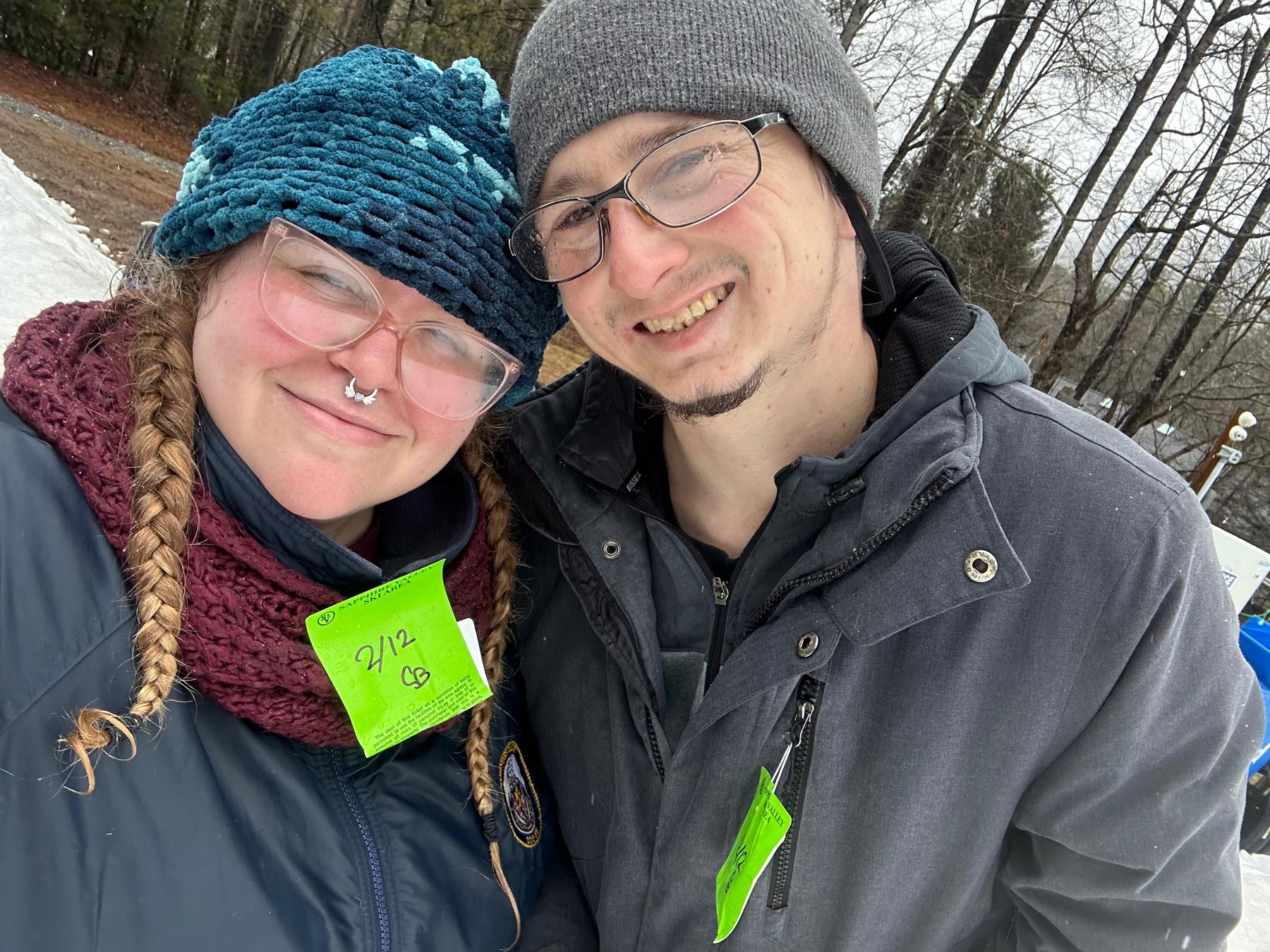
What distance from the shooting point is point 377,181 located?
4.45ft

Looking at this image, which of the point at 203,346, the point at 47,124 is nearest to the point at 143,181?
the point at 47,124

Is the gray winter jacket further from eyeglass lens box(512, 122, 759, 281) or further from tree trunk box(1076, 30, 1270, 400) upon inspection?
tree trunk box(1076, 30, 1270, 400)

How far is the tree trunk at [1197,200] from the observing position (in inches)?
389

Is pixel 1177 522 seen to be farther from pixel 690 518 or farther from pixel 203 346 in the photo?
pixel 203 346

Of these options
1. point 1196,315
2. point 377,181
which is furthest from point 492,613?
point 1196,315

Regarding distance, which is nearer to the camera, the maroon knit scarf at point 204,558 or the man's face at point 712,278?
the maroon knit scarf at point 204,558

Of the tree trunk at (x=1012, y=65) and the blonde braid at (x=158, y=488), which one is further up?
the tree trunk at (x=1012, y=65)

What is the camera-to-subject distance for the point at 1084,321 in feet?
32.6

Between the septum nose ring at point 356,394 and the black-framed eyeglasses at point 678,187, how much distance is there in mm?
396

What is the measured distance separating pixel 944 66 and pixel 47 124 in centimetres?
1454

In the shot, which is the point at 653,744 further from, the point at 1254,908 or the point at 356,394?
the point at 1254,908

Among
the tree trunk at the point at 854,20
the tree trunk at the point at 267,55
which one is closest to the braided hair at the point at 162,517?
the tree trunk at the point at 854,20

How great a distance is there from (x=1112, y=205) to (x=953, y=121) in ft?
7.28

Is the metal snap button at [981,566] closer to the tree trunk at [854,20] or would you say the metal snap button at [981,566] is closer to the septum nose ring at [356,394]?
the septum nose ring at [356,394]
